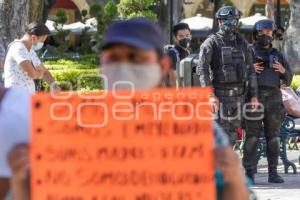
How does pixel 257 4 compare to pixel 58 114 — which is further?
pixel 257 4

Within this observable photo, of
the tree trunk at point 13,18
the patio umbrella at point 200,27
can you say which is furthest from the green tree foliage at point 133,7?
the patio umbrella at point 200,27

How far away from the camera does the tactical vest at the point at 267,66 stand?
1016 centimetres

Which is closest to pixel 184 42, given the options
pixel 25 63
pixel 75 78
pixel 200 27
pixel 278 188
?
pixel 25 63

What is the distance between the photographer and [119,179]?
3258mm

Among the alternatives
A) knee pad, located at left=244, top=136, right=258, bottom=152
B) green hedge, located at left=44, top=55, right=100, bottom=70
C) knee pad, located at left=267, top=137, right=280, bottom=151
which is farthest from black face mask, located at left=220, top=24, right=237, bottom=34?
green hedge, located at left=44, top=55, right=100, bottom=70

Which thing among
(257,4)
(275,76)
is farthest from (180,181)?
(257,4)

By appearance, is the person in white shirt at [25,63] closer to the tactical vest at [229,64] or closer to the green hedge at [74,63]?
the tactical vest at [229,64]

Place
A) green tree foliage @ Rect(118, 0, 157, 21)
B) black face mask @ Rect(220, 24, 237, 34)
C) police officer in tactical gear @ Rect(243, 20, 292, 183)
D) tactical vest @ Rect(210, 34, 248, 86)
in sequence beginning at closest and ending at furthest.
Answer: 1. tactical vest @ Rect(210, 34, 248, 86)
2. black face mask @ Rect(220, 24, 237, 34)
3. police officer in tactical gear @ Rect(243, 20, 292, 183)
4. green tree foliage @ Rect(118, 0, 157, 21)

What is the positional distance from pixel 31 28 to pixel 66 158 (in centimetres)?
733

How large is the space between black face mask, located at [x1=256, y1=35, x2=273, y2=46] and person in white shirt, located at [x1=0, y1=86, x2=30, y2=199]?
6876 mm

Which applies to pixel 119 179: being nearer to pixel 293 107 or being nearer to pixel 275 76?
pixel 275 76

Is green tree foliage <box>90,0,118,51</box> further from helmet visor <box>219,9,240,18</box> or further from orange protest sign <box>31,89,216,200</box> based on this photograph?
orange protest sign <box>31,89,216,200</box>

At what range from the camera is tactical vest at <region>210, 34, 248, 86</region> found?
9.59 m

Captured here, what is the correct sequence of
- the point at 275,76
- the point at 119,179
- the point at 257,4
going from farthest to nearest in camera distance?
the point at 257,4 → the point at 275,76 → the point at 119,179
